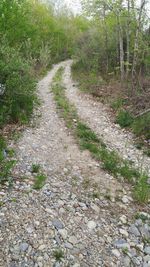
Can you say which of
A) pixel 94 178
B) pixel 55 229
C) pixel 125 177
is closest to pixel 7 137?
pixel 94 178

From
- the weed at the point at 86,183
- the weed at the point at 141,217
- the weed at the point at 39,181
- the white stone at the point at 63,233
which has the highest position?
the weed at the point at 39,181

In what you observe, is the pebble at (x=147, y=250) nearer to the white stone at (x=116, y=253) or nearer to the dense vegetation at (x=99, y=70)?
the white stone at (x=116, y=253)

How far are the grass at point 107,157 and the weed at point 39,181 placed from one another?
6.59 ft

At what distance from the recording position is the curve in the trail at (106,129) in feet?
30.1

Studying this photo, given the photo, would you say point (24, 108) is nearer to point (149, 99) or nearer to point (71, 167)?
point (71, 167)

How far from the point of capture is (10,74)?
34.1 feet

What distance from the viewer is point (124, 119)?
39.9 feet

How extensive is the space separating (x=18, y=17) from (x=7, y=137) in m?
12.6

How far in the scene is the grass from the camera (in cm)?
677

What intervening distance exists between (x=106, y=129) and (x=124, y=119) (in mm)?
1178

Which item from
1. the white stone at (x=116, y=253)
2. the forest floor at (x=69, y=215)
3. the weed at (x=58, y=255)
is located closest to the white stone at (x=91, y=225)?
the forest floor at (x=69, y=215)

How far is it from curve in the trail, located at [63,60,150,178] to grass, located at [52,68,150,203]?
341 mm

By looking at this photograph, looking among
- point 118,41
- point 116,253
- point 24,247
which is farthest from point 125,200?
point 118,41

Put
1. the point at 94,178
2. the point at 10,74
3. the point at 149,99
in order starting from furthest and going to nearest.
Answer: the point at 149,99
the point at 10,74
the point at 94,178
